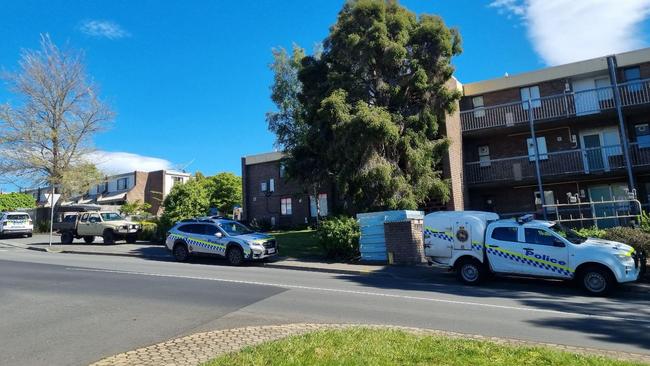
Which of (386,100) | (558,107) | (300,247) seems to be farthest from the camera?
(558,107)

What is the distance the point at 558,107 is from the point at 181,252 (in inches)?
761

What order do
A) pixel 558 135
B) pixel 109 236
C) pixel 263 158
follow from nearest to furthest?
1. pixel 558 135
2. pixel 109 236
3. pixel 263 158

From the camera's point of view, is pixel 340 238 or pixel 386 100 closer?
pixel 340 238

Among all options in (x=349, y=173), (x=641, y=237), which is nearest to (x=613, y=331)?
(x=641, y=237)

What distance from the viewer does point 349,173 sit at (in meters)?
19.4

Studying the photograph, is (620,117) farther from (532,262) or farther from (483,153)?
(532,262)

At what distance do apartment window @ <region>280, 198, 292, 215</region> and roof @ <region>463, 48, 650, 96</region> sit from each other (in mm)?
Answer: 15954

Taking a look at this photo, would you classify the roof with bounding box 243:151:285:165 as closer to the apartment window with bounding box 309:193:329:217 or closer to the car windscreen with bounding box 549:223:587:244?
the apartment window with bounding box 309:193:329:217

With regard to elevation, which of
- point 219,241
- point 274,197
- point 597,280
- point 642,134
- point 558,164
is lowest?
point 597,280

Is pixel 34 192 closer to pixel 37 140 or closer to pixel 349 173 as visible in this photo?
pixel 37 140

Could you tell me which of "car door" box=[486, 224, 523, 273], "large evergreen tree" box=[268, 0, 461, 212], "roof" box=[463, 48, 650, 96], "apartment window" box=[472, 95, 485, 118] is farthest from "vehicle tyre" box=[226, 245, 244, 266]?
"roof" box=[463, 48, 650, 96]

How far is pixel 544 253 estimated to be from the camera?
1252 cm

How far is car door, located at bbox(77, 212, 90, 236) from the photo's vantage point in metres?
26.2

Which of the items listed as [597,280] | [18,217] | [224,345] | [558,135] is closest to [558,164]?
[558,135]
